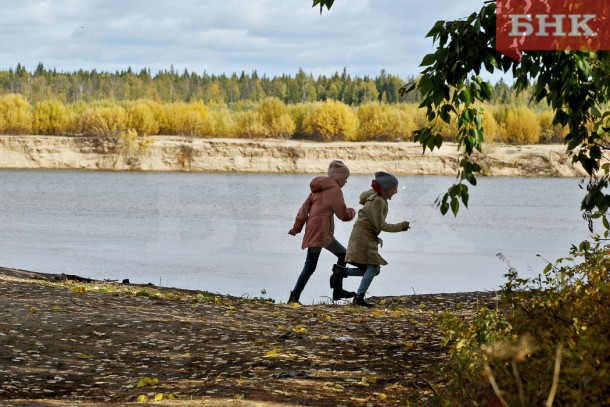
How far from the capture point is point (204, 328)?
28.0 feet

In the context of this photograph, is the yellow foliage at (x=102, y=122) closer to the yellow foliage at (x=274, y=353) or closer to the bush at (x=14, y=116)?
the bush at (x=14, y=116)

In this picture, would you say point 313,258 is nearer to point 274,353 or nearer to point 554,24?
point 274,353

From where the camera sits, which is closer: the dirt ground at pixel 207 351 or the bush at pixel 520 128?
the dirt ground at pixel 207 351

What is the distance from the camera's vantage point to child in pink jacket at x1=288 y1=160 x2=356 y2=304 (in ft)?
34.8

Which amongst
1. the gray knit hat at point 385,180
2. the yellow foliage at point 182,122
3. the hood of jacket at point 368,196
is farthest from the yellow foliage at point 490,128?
the gray knit hat at point 385,180

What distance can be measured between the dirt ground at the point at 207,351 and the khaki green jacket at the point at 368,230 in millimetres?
579

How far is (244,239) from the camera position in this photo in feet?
71.9

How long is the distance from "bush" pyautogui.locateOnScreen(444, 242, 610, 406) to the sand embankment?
64.1 meters

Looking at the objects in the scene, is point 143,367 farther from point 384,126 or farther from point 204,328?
point 384,126

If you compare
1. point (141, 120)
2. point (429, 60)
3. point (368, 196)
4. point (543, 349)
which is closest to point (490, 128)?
point (141, 120)

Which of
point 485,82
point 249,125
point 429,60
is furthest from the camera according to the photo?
point 249,125

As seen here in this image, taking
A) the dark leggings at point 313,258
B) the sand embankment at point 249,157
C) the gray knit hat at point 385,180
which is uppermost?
the gray knit hat at point 385,180

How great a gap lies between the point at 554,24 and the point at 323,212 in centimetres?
492

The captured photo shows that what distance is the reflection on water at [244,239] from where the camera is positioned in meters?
15.2
